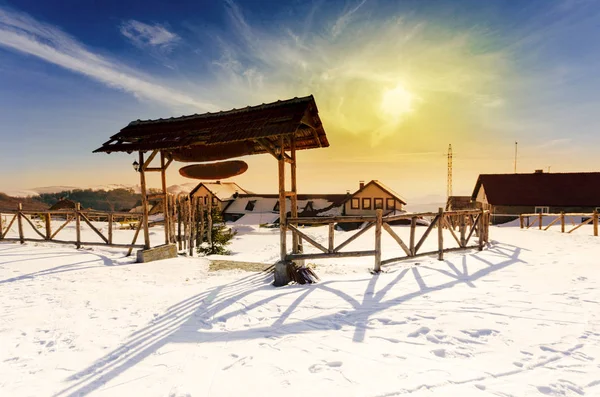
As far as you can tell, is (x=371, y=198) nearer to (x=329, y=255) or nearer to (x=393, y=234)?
(x=393, y=234)

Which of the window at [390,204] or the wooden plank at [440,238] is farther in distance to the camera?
the window at [390,204]

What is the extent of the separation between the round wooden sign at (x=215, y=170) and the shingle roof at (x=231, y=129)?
0.69 metres

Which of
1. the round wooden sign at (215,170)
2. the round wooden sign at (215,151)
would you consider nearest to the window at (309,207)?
the round wooden sign at (215,170)

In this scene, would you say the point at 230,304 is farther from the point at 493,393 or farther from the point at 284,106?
the point at 284,106

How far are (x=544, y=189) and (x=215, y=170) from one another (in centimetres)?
3174

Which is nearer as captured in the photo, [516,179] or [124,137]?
[124,137]

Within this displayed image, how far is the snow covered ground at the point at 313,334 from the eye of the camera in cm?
290

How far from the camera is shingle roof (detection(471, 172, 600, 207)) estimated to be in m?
25.8

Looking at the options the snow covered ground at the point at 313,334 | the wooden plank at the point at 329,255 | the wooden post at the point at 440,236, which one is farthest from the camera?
the wooden post at the point at 440,236

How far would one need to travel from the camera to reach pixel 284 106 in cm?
806

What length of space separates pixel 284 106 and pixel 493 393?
7402 mm

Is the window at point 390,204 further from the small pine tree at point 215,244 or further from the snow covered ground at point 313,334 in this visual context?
the snow covered ground at point 313,334

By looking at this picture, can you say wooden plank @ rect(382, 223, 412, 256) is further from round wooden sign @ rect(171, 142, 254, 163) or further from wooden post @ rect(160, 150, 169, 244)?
wooden post @ rect(160, 150, 169, 244)

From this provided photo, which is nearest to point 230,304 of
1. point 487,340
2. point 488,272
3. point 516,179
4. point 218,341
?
point 218,341
